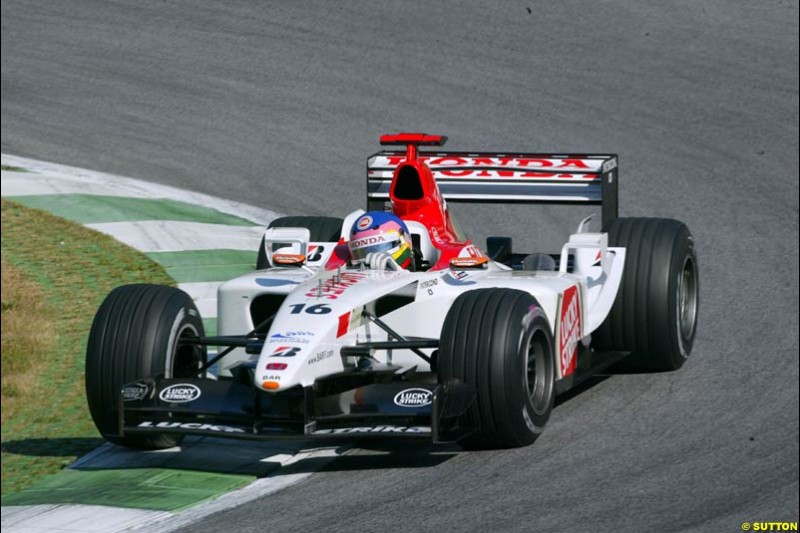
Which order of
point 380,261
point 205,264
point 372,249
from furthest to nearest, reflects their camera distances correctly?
point 205,264 → point 372,249 → point 380,261

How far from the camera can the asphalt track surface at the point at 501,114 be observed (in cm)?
1005

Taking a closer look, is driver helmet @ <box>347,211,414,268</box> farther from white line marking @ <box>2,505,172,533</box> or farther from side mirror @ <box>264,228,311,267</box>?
white line marking @ <box>2,505,172,533</box>

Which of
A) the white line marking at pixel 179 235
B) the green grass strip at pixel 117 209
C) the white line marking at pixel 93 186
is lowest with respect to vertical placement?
the white line marking at pixel 179 235

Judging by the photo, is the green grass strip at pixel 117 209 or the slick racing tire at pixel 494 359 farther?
the green grass strip at pixel 117 209

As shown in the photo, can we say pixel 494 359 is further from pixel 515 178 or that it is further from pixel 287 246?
pixel 515 178

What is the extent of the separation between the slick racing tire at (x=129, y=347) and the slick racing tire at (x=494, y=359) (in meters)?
1.61

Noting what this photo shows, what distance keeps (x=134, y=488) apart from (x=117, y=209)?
5802 millimetres

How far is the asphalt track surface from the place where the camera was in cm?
1005

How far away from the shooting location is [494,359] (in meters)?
7.87

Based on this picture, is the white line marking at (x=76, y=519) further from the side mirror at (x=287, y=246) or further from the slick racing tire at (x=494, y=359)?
the side mirror at (x=287, y=246)

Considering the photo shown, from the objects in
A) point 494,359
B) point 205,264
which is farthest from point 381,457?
point 205,264

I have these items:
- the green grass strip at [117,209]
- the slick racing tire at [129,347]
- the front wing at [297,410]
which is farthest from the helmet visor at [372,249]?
the green grass strip at [117,209]

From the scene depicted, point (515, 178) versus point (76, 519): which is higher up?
point (515, 178)

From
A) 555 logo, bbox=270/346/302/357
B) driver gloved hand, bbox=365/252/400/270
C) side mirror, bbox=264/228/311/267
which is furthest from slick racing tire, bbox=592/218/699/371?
555 logo, bbox=270/346/302/357
